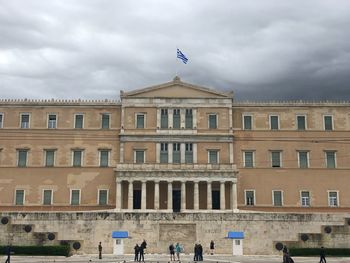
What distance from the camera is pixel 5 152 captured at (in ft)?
180

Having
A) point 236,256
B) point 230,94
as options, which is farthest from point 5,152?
point 236,256

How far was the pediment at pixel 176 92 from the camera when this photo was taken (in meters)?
55.3

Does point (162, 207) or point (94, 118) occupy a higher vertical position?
point (94, 118)

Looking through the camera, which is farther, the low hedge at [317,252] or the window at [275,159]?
the window at [275,159]

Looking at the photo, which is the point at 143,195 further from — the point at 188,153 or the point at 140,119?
the point at 140,119

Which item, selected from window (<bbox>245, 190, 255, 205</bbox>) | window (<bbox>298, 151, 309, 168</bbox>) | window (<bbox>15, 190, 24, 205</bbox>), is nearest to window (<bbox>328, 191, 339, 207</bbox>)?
window (<bbox>298, 151, 309, 168</bbox>)

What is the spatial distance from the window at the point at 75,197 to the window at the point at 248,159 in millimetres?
17321

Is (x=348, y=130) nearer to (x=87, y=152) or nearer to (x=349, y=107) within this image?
(x=349, y=107)

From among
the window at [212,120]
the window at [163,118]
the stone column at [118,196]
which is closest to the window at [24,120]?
the stone column at [118,196]

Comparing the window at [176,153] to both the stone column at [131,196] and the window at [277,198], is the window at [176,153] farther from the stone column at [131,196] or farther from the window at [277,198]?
the window at [277,198]

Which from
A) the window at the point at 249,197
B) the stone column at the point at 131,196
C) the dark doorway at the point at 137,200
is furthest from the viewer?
the window at the point at 249,197

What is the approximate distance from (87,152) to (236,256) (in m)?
21.8

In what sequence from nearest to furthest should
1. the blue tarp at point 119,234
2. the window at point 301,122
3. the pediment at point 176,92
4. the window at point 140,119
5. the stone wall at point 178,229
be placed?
1. the blue tarp at point 119,234
2. the stone wall at point 178,229
3. the window at point 140,119
4. the pediment at point 176,92
5. the window at point 301,122

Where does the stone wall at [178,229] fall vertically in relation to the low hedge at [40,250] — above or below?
above
